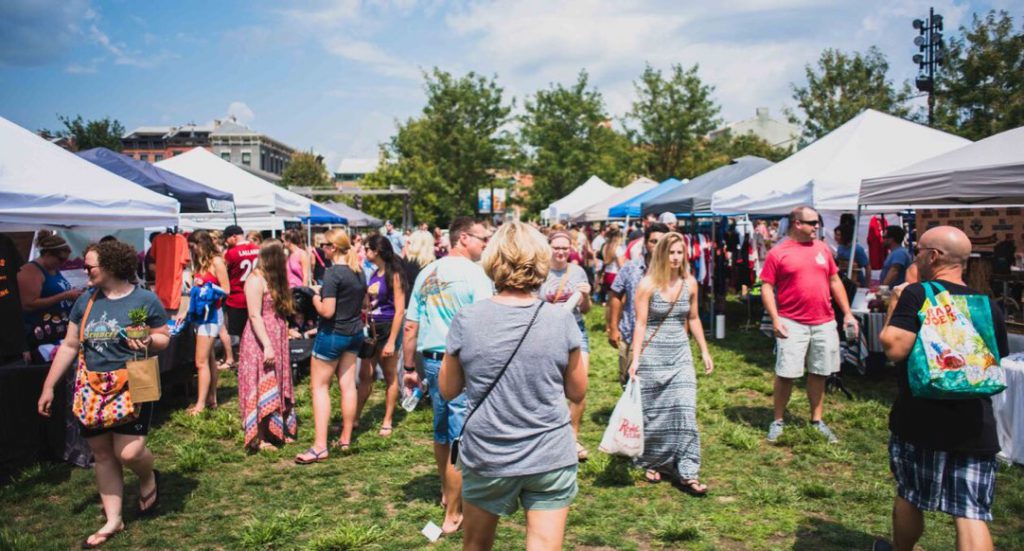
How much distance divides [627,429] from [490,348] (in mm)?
2117

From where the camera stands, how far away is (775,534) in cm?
393

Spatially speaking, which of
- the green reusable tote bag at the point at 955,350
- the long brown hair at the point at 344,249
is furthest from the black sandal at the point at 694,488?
the long brown hair at the point at 344,249

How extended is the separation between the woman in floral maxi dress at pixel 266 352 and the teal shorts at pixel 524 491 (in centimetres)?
334

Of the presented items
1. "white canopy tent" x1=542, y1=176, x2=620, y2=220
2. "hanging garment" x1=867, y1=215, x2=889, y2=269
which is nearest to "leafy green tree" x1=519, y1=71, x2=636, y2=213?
"white canopy tent" x1=542, y1=176, x2=620, y2=220

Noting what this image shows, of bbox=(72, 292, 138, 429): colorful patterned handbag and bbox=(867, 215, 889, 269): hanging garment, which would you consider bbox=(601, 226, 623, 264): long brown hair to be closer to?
bbox=(867, 215, 889, 269): hanging garment

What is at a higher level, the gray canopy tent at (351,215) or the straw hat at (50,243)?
the gray canopy tent at (351,215)

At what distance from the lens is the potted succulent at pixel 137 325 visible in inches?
149

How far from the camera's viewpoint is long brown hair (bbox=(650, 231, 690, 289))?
A: 4.61 meters

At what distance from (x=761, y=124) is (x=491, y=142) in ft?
113

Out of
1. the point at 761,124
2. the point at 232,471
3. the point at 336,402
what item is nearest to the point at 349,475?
the point at 232,471

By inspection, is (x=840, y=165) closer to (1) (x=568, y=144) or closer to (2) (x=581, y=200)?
(2) (x=581, y=200)

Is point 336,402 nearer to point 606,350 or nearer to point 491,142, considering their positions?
point 606,350

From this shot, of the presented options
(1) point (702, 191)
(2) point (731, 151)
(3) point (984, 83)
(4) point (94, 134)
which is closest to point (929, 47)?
(3) point (984, 83)

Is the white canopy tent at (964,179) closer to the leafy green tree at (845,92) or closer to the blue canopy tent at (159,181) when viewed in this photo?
the blue canopy tent at (159,181)
